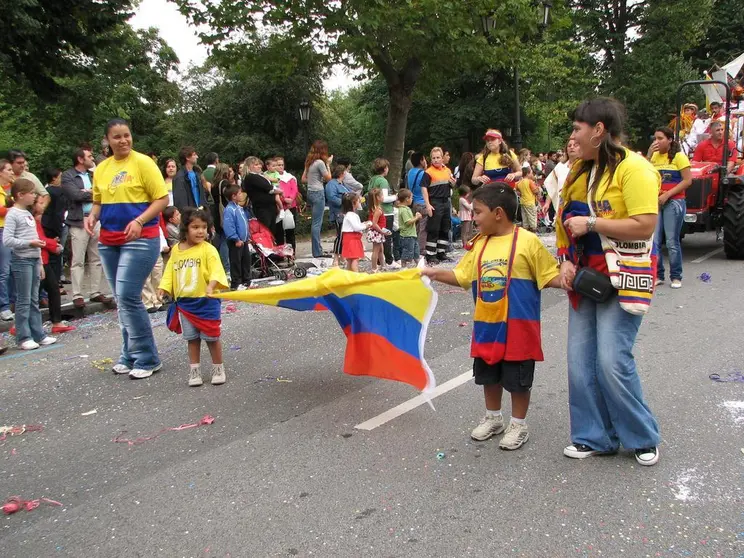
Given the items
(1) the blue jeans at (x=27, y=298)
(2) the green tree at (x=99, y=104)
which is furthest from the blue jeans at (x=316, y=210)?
(1) the blue jeans at (x=27, y=298)

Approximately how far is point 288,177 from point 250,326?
557cm

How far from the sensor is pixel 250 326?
8.17 m

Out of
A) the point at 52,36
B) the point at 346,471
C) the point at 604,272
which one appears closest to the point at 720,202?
the point at 604,272

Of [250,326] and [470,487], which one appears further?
[250,326]

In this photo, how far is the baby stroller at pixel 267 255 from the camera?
37.5ft

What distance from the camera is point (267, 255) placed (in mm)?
11508

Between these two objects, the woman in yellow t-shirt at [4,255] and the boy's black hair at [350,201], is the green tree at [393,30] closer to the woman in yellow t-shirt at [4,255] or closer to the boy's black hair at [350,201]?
the boy's black hair at [350,201]

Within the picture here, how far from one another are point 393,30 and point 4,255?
1167cm

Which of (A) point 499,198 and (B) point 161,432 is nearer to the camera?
(A) point 499,198

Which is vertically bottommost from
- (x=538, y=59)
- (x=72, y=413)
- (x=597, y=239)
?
(x=72, y=413)

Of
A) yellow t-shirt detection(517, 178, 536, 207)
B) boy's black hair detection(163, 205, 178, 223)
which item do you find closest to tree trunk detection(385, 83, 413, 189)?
yellow t-shirt detection(517, 178, 536, 207)

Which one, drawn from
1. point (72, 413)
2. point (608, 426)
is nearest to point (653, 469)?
point (608, 426)

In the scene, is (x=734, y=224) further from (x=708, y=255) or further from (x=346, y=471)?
(x=346, y=471)

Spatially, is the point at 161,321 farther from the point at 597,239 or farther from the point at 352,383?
the point at 597,239
